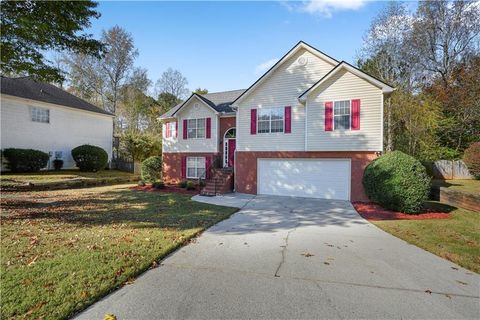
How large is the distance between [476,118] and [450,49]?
8386 mm

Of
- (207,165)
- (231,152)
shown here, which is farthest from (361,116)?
(207,165)

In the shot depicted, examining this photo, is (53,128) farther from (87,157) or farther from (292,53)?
(292,53)

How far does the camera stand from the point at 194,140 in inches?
688

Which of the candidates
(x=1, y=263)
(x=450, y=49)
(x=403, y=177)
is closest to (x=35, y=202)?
(x=1, y=263)

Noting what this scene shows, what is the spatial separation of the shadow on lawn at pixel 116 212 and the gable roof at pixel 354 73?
7426 millimetres

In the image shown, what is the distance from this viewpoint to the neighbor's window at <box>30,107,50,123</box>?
20.1 m

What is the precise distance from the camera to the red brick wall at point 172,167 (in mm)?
18172

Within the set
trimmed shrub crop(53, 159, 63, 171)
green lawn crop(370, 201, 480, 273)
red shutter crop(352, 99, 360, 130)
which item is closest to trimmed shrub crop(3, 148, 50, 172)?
trimmed shrub crop(53, 159, 63, 171)

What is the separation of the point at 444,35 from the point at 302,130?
2086 centimetres

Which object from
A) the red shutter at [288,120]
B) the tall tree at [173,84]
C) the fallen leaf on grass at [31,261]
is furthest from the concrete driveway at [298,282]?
the tall tree at [173,84]

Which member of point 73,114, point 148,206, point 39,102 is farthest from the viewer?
point 73,114

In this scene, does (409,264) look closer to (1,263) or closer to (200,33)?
(1,263)

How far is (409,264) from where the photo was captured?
4.73m

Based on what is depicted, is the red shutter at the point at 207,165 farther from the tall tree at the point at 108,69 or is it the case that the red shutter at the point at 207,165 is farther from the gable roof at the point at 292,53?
the tall tree at the point at 108,69
